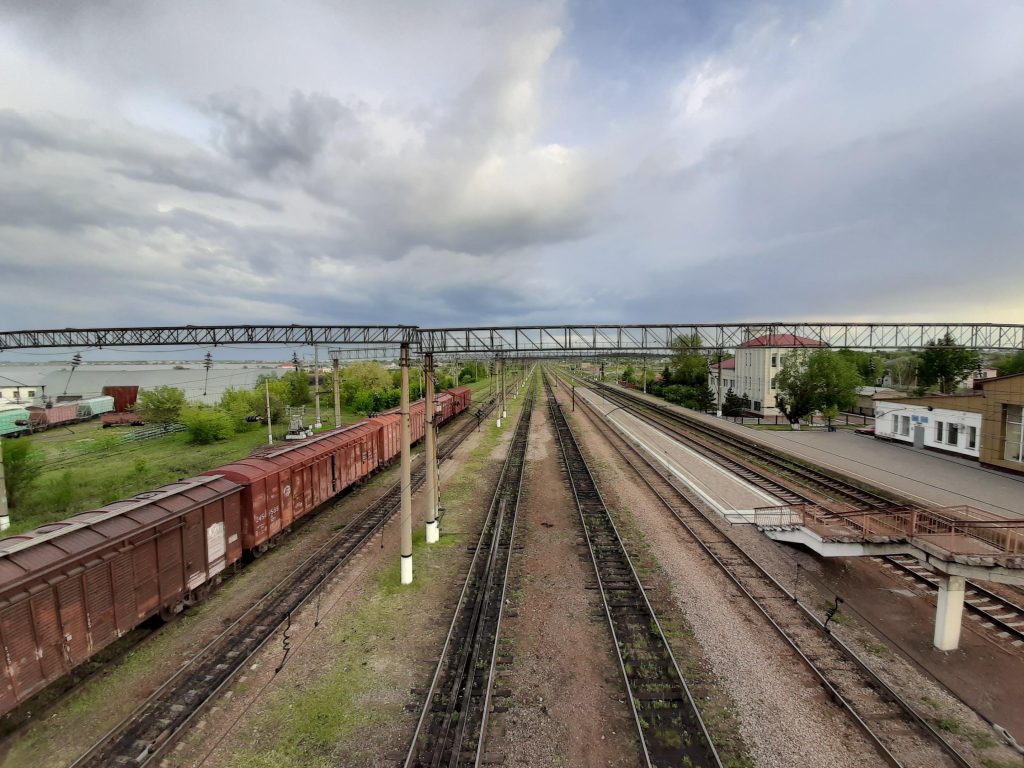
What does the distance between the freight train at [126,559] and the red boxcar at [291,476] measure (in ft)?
0.14

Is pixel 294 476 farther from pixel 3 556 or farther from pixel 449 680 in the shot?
pixel 449 680

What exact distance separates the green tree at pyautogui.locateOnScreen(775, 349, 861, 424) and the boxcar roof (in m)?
42.6

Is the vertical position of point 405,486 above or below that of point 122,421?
above

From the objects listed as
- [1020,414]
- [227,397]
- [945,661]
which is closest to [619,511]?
[945,661]

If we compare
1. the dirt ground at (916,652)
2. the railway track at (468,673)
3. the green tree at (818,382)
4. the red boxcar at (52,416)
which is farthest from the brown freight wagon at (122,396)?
the green tree at (818,382)

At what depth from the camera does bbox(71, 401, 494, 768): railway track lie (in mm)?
7844

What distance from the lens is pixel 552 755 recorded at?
789 cm

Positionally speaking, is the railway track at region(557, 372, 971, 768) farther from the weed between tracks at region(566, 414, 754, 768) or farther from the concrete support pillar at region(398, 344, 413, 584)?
the concrete support pillar at region(398, 344, 413, 584)

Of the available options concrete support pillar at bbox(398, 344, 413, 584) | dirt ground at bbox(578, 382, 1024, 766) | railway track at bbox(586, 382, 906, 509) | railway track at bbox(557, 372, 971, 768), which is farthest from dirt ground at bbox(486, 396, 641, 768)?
railway track at bbox(586, 382, 906, 509)

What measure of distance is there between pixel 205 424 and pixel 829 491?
1792 inches

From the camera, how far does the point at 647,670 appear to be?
32.8 ft

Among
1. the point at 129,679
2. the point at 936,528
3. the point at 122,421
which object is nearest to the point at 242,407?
the point at 122,421

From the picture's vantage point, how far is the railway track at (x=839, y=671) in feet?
26.0

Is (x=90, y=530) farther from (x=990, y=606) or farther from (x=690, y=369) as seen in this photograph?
(x=690, y=369)
